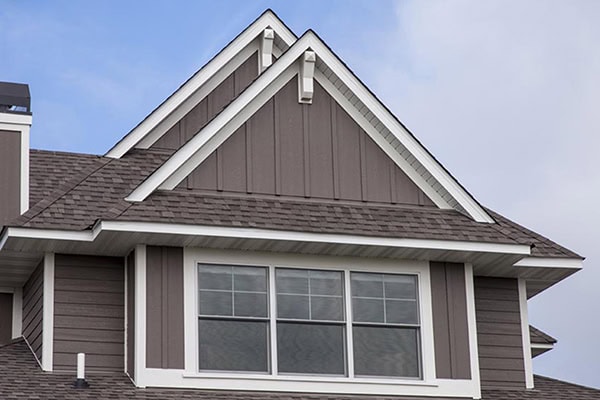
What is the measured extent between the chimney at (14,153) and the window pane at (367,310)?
15.7 feet

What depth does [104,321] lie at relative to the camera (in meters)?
16.0

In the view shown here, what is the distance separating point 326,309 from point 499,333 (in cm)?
304

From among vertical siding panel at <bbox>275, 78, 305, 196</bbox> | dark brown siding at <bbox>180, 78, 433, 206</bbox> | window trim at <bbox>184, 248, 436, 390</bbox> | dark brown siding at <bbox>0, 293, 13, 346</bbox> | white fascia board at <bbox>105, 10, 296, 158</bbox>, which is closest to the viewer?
window trim at <bbox>184, 248, 436, 390</bbox>

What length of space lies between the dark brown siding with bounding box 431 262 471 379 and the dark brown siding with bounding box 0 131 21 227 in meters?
5.83

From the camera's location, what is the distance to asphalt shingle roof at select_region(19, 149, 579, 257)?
15.6 m

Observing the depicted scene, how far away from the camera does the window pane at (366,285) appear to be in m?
16.4

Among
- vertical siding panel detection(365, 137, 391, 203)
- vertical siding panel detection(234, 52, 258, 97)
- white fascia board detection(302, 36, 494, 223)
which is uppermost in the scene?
vertical siding panel detection(234, 52, 258, 97)

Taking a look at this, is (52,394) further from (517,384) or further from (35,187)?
(517,384)

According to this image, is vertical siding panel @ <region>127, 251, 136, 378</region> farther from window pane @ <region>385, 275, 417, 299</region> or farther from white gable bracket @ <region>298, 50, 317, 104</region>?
window pane @ <region>385, 275, 417, 299</region>

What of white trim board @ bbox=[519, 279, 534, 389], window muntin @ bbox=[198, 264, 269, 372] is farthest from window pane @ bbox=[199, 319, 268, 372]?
white trim board @ bbox=[519, 279, 534, 389]

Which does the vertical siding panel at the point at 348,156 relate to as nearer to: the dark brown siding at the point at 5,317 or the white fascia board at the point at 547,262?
the white fascia board at the point at 547,262

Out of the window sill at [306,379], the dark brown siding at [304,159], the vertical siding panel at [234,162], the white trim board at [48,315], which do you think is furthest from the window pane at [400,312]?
the white trim board at [48,315]

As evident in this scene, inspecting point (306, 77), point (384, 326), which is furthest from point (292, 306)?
point (306, 77)

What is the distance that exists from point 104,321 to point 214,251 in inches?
65.5
